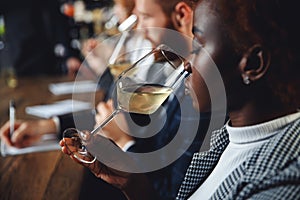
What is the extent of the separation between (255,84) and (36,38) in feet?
10.9

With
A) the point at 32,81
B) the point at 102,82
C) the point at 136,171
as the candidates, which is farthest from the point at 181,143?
the point at 32,81

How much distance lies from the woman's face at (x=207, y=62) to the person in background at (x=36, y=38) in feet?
9.33

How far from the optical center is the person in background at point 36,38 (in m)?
3.88

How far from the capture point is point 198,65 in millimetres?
982

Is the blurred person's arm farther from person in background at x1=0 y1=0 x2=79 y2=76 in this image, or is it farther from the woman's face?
person in background at x1=0 y1=0 x2=79 y2=76

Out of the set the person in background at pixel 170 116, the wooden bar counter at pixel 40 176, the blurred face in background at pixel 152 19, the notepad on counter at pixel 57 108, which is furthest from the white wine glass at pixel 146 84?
the notepad on counter at pixel 57 108

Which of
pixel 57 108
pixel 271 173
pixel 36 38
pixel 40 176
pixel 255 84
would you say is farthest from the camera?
pixel 36 38

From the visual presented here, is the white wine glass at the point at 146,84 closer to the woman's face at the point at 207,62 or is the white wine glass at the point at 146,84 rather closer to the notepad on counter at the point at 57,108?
the woman's face at the point at 207,62

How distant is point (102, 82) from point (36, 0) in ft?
5.73

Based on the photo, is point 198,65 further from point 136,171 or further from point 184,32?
point 184,32

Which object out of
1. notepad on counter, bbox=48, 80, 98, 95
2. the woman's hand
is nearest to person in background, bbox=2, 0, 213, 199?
the woman's hand

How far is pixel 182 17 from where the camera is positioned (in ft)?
4.88

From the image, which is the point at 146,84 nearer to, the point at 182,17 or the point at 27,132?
the point at 182,17

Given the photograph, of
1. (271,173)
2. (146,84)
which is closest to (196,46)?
(146,84)
